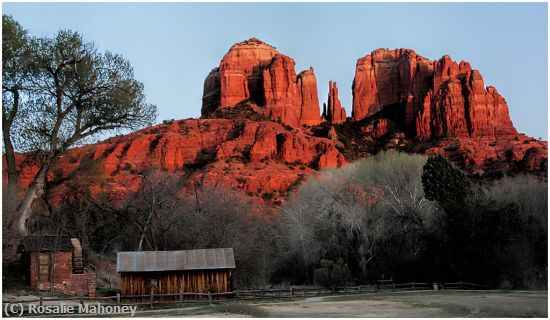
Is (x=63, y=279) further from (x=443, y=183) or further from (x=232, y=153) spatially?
(x=232, y=153)

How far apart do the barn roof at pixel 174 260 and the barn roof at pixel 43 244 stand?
8.13 ft

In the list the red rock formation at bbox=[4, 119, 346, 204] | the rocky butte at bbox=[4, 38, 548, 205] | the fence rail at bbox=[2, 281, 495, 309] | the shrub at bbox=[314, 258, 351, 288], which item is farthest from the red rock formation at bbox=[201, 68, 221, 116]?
the fence rail at bbox=[2, 281, 495, 309]

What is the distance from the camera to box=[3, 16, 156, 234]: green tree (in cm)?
3059

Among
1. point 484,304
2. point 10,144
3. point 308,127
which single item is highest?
point 308,127

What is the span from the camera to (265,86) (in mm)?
128500

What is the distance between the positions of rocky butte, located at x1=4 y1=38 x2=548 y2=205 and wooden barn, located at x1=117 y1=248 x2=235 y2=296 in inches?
1436

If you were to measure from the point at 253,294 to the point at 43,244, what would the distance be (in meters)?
9.92

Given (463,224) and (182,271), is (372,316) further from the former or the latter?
(463,224)

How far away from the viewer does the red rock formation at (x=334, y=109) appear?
136m

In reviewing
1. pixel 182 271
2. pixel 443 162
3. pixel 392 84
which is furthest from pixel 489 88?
pixel 182 271

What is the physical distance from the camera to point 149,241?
41531 millimetres

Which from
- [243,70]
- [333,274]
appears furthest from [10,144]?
[243,70]

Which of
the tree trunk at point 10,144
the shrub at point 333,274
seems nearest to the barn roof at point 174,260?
Result: the tree trunk at point 10,144

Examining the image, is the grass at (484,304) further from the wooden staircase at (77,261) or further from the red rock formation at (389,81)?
the red rock formation at (389,81)
